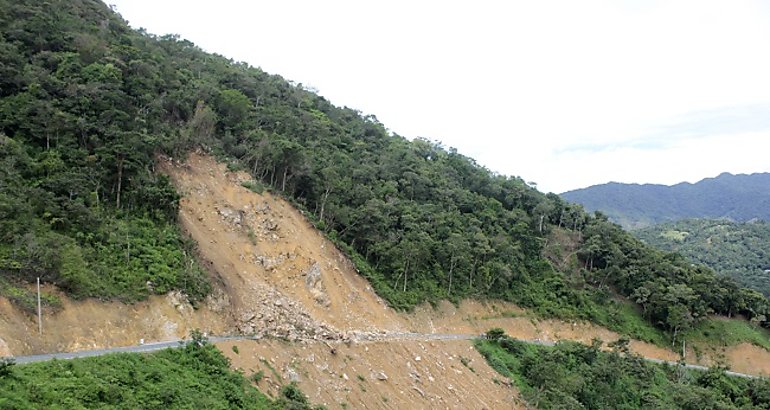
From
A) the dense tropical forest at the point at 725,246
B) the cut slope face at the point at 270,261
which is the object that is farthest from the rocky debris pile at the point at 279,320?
the dense tropical forest at the point at 725,246

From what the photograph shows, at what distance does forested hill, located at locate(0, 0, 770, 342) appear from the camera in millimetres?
21766

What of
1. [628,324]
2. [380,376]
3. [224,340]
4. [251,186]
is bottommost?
[380,376]

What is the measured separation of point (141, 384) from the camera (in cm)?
1536

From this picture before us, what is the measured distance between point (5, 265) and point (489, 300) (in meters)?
32.5

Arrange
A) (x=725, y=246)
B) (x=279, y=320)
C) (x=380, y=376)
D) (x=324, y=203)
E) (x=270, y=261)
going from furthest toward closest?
(x=725, y=246), (x=324, y=203), (x=270, y=261), (x=279, y=320), (x=380, y=376)

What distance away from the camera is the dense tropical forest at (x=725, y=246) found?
274 ft

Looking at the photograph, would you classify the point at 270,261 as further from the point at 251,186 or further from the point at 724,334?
the point at 724,334

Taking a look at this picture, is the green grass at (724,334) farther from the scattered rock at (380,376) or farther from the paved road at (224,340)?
the scattered rock at (380,376)

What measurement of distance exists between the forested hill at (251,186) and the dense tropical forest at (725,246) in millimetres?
38676

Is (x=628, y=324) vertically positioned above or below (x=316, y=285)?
below

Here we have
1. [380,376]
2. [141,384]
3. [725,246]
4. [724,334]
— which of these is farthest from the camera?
[725,246]

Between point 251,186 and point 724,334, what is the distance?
1744 inches

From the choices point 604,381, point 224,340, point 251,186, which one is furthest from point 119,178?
point 604,381

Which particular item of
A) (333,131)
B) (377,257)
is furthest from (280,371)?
(333,131)
